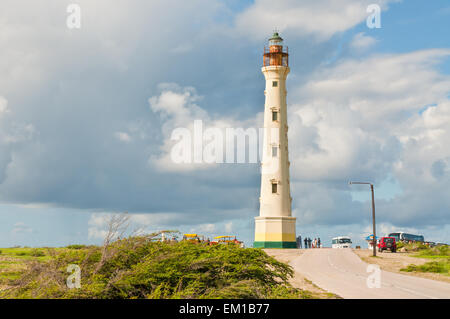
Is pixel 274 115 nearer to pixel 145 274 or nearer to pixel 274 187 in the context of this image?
pixel 274 187

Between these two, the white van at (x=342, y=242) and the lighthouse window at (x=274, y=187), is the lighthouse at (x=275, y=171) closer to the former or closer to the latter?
the lighthouse window at (x=274, y=187)

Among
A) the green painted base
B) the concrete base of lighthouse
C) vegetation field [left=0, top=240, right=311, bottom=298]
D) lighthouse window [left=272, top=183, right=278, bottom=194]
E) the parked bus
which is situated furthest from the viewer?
the parked bus

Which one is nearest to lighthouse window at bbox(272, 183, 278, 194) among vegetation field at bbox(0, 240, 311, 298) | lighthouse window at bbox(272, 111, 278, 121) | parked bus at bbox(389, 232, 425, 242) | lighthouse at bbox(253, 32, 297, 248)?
lighthouse at bbox(253, 32, 297, 248)

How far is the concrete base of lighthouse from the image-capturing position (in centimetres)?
5788

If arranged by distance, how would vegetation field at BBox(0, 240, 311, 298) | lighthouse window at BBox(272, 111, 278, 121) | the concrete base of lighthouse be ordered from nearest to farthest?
vegetation field at BBox(0, 240, 311, 298) < the concrete base of lighthouse < lighthouse window at BBox(272, 111, 278, 121)

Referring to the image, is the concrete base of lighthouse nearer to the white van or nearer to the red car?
the red car

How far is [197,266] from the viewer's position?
564 inches

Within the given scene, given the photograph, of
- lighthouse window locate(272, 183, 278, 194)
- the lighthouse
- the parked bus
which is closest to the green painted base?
the lighthouse

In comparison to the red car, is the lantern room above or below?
above

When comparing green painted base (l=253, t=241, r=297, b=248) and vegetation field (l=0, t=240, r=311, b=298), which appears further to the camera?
green painted base (l=253, t=241, r=297, b=248)

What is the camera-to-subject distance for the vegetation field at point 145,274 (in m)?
13.0

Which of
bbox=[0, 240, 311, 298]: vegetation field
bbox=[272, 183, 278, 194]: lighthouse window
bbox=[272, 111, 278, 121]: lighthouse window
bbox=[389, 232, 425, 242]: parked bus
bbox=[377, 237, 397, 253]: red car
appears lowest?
bbox=[0, 240, 311, 298]: vegetation field
